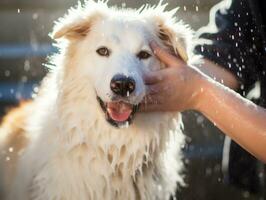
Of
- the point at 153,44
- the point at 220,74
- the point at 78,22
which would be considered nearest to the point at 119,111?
the point at 153,44

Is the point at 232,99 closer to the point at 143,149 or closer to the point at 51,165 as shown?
the point at 143,149

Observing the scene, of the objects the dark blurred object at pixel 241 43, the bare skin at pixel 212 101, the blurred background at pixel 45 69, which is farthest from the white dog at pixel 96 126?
the blurred background at pixel 45 69

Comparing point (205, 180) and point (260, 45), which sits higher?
point (260, 45)

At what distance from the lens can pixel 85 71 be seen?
3383 mm

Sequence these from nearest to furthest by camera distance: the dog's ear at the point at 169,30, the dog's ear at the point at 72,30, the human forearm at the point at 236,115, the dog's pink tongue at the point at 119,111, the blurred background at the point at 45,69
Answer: the human forearm at the point at 236,115
the dog's pink tongue at the point at 119,111
the dog's ear at the point at 72,30
the dog's ear at the point at 169,30
the blurred background at the point at 45,69

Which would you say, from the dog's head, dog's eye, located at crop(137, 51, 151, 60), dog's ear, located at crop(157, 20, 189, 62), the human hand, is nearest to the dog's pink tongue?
the dog's head

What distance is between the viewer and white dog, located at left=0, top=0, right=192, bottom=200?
3.26 m

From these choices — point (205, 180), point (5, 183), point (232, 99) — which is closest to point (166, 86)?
point (232, 99)

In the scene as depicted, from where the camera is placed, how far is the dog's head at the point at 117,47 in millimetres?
3113

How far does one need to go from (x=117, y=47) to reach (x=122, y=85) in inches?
13.7

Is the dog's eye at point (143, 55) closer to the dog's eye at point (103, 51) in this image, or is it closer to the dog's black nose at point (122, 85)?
the dog's eye at point (103, 51)

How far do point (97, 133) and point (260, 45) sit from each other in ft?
3.25

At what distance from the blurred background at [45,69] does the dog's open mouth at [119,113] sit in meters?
1.85

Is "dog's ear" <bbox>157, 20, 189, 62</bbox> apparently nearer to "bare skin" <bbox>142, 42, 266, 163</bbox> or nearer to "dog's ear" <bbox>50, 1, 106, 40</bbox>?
"bare skin" <bbox>142, 42, 266, 163</bbox>
